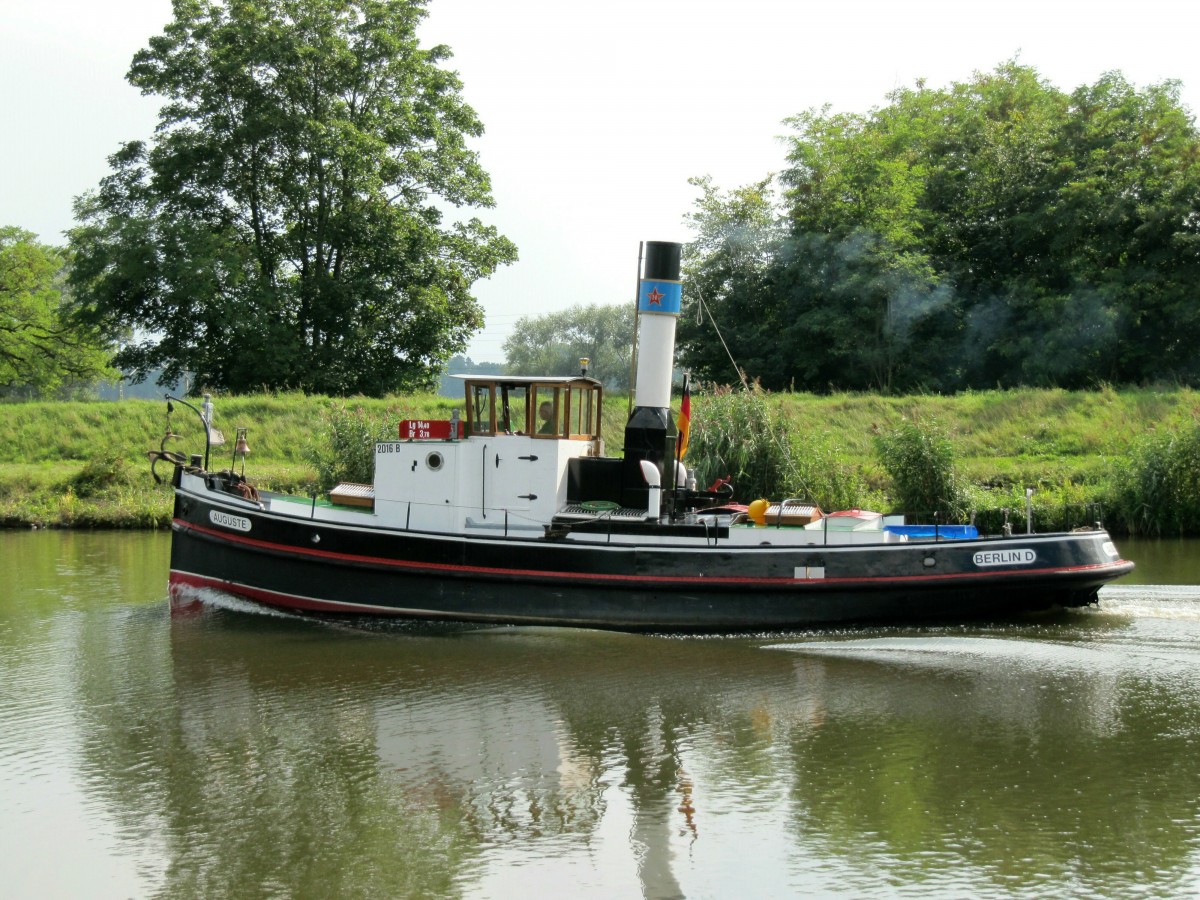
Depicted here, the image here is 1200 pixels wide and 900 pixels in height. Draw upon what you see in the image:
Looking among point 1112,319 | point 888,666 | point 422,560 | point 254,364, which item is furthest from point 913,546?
point 254,364

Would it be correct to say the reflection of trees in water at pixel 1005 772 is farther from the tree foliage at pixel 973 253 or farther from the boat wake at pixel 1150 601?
the tree foliage at pixel 973 253

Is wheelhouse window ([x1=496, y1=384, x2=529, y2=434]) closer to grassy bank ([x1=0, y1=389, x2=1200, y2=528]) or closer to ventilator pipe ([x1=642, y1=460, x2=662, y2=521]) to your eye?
ventilator pipe ([x1=642, y1=460, x2=662, y2=521])

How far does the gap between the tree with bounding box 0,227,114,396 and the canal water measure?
32528 mm

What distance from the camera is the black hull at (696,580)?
12.3m

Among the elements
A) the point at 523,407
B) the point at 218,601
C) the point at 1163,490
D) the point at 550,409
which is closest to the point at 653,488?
the point at 550,409

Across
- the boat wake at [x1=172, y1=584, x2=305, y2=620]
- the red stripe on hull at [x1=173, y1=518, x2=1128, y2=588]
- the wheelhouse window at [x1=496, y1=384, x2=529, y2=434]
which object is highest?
the wheelhouse window at [x1=496, y1=384, x2=529, y2=434]

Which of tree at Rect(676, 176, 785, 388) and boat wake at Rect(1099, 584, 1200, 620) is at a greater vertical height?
tree at Rect(676, 176, 785, 388)

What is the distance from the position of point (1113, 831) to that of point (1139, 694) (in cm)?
317

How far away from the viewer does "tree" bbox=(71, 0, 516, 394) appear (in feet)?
108

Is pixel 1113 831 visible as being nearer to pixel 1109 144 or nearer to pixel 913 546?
pixel 913 546

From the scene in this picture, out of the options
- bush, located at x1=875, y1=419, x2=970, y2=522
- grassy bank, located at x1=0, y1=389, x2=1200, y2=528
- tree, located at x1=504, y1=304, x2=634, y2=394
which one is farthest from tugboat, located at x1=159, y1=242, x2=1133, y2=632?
tree, located at x1=504, y1=304, x2=634, y2=394

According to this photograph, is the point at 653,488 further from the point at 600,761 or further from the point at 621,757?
the point at 600,761

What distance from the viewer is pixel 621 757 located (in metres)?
8.48

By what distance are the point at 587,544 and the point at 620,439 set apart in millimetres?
13648
